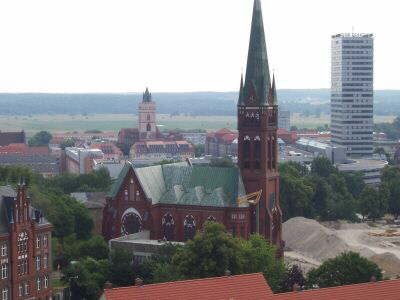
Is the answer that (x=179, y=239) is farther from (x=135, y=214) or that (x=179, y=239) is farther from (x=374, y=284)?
(x=374, y=284)

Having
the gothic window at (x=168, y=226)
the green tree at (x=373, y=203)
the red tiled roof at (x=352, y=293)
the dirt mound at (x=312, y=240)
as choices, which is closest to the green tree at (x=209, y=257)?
the red tiled roof at (x=352, y=293)

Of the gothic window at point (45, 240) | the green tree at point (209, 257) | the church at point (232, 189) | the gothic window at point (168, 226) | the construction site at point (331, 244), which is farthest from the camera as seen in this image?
the construction site at point (331, 244)

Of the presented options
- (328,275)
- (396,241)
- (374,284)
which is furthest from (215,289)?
(396,241)

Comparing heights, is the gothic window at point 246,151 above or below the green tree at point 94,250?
above

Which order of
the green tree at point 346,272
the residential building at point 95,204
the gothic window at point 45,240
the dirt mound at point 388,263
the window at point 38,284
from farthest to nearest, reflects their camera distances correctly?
the residential building at point 95,204
the dirt mound at point 388,263
the gothic window at point 45,240
the window at point 38,284
the green tree at point 346,272

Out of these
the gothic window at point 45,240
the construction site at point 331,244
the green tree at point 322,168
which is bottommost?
the construction site at point 331,244

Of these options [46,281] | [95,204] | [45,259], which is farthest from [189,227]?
[95,204]

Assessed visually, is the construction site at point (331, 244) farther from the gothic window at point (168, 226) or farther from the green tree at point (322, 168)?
the green tree at point (322, 168)

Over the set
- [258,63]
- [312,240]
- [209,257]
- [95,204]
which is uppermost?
[258,63]

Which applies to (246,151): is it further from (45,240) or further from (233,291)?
(233,291)
